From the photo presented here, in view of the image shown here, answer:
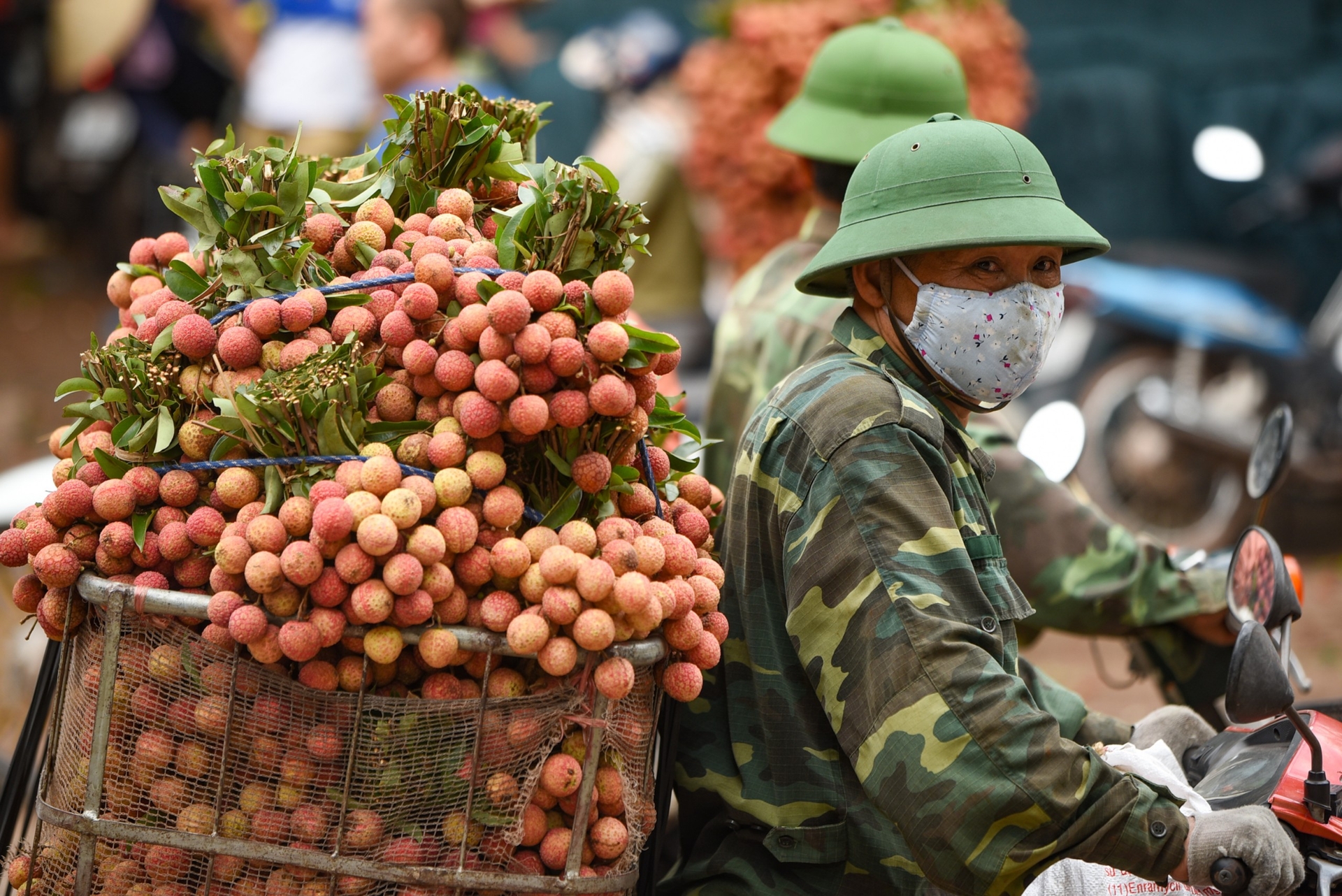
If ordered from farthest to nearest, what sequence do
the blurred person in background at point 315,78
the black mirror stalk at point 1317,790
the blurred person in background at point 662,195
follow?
the blurred person in background at point 315,78, the blurred person in background at point 662,195, the black mirror stalk at point 1317,790

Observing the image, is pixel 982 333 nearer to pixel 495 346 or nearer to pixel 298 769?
pixel 495 346

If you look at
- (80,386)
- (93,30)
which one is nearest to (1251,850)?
(80,386)

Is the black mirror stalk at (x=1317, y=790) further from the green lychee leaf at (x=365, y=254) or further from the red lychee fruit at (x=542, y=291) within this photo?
the green lychee leaf at (x=365, y=254)

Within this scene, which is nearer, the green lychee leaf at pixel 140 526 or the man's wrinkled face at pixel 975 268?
the green lychee leaf at pixel 140 526

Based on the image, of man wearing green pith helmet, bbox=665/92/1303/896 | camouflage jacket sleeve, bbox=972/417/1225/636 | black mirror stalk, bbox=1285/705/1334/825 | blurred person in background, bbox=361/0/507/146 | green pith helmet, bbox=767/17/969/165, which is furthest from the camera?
blurred person in background, bbox=361/0/507/146

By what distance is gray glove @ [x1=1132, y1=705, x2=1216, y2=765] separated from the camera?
230cm

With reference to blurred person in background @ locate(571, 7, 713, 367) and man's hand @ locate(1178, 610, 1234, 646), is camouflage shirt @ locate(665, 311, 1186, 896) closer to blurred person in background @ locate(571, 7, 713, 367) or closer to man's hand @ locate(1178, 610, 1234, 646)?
man's hand @ locate(1178, 610, 1234, 646)

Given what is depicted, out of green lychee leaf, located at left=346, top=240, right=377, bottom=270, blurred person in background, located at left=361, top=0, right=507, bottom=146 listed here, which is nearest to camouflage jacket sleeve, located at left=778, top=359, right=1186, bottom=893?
green lychee leaf, located at left=346, top=240, right=377, bottom=270

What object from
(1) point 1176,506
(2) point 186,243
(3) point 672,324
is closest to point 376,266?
(2) point 186,243

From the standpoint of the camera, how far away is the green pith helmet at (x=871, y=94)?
10.9ft

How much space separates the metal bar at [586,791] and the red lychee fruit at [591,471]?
0.85 feet

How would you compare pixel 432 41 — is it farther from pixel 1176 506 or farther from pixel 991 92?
pixel 1176 506

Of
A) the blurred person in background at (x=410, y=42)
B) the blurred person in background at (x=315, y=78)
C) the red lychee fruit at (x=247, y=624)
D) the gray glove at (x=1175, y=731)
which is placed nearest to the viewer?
the red lychee fruit at (x=247, y=624)

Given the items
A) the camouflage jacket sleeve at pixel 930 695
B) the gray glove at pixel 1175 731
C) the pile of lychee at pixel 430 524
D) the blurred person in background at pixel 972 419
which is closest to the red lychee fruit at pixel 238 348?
the pile of lychee at pixel 430 524
